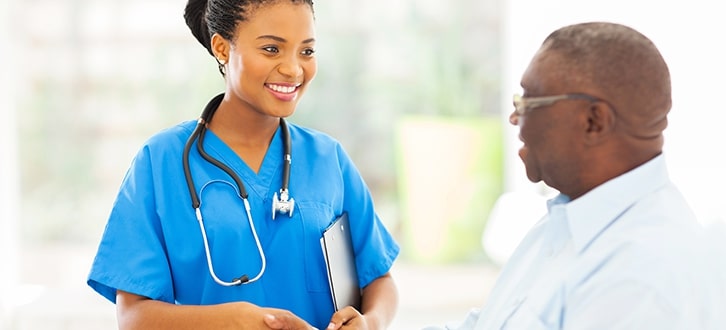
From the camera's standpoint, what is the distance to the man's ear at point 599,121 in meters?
1.12

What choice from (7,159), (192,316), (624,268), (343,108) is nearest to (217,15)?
(192,316)

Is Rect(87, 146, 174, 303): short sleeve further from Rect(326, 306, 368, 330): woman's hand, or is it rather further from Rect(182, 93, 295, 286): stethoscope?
Rect(326, 306, 368, 330): woman's hand

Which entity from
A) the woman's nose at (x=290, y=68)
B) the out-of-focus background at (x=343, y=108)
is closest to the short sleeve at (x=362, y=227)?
the woman's nose at (x=290, y=68)

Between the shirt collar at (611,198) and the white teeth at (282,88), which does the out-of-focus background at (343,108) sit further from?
the shirt collar at (611,198)

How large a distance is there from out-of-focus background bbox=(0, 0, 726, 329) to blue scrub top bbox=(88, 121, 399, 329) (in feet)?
6.15

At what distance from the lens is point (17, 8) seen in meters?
3.54

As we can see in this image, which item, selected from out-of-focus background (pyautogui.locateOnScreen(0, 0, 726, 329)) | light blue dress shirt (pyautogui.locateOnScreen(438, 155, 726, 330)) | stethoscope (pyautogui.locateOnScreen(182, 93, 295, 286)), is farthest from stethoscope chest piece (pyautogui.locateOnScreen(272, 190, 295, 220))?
out-of-focus background (pyautogui.locateOnScreen(0, 0, 726, 329))

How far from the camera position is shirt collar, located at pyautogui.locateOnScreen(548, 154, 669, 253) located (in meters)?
1.15

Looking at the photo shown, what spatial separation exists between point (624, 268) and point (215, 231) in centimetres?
76

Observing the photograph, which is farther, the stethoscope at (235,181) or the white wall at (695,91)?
the white wall at (695,91)

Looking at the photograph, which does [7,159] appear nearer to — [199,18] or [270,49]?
[199,18]

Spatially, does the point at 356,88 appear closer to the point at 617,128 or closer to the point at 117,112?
the point at 117,112

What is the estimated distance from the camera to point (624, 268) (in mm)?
1042

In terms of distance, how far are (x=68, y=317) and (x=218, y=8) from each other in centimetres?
194
